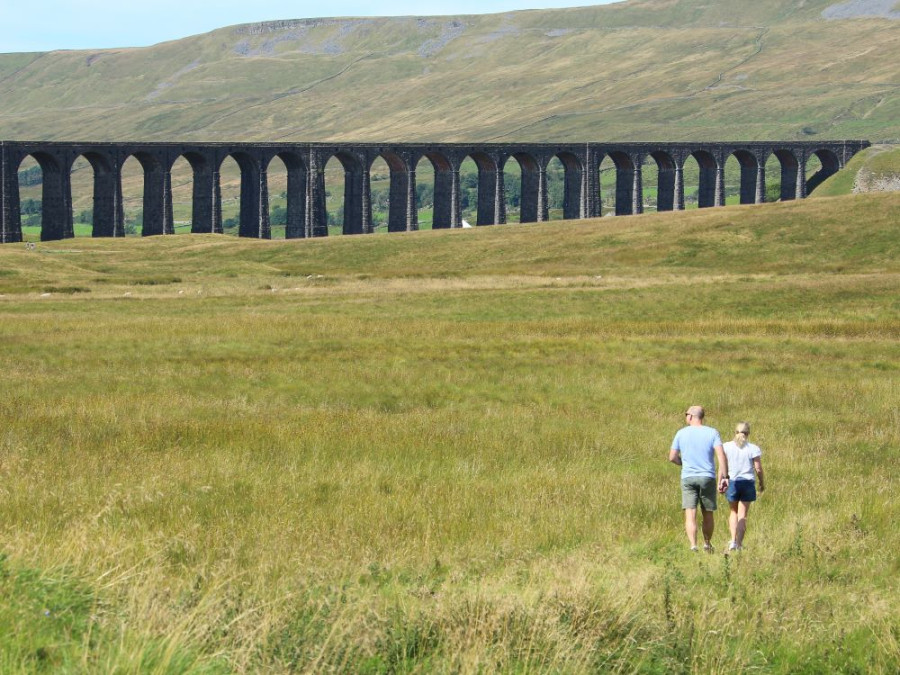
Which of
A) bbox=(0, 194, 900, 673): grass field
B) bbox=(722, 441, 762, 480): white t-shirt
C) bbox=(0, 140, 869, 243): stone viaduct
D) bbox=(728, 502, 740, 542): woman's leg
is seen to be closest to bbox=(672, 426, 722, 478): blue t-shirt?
bbox=(722, 441, 762, 480): white t-shirt

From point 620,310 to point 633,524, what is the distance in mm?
32611

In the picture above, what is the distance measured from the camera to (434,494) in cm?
1416

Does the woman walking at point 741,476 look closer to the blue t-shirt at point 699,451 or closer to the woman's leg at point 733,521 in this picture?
the woman's leg at point 733,521

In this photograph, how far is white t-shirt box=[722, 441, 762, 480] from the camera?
41.5 ft

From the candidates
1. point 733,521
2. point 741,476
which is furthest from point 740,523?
point 741,476

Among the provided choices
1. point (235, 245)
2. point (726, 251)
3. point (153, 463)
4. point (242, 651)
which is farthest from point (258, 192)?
point (242, 651)

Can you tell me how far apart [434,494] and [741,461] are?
3.69 metres

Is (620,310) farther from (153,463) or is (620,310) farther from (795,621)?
(795,621)

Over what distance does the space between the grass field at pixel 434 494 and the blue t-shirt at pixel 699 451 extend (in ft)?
2.62

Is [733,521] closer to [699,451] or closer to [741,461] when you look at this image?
[741,461]

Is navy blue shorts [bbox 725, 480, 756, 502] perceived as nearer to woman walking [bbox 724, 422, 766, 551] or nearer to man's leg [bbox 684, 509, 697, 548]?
woman walking [bbox 724, 422, 766, 551]

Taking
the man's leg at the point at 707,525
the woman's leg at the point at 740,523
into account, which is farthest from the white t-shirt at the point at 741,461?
the man's leg at the point at 707,525

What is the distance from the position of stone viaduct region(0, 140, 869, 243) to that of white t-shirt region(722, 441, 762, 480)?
9333 centimetres

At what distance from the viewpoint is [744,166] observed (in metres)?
144
